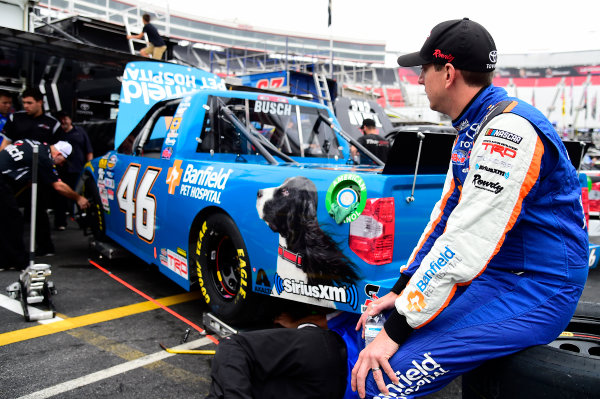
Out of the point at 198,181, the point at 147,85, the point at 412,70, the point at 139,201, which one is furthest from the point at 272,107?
the point at 412,70

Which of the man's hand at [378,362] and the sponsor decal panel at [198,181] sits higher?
the sponsor decal panel at [198,181]

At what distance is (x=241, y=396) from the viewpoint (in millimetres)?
1544

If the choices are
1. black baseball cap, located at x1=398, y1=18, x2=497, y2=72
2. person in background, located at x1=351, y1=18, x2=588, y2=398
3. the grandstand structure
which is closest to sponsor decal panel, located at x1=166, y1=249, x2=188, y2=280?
person in background, located at x1=351, y1=18, x2=588, y2=398

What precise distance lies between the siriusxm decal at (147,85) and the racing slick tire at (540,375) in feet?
14.7

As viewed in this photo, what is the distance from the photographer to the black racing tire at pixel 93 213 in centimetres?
530

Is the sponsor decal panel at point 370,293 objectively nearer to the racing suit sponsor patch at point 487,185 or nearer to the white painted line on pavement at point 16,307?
the racing suit sponsor patch at point 487,185

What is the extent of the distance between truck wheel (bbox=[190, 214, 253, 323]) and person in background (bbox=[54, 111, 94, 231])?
198 inches

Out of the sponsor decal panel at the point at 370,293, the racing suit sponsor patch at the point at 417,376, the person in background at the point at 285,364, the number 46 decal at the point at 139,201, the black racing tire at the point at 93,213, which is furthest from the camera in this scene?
the black racing tire at the point at 93,213

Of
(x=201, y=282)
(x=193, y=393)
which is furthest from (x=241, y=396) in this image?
(x=201, y=282)

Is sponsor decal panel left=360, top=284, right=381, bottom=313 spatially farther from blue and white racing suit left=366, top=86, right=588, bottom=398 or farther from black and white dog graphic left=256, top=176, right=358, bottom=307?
blue and white racing suit left=366, top=86, right=588, bottom=398

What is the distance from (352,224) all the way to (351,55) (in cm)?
7169

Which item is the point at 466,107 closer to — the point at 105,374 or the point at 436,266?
the point at 436,266

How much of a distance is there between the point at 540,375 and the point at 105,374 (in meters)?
2.40

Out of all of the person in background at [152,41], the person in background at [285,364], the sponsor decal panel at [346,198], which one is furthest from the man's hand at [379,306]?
the person in background at [152,41]
